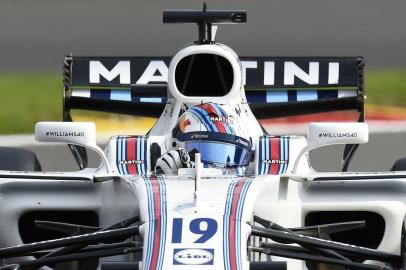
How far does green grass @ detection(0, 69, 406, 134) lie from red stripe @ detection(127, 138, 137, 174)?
15.9 ft

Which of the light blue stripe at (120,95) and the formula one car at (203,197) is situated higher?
the light blue stripe at (120,95)

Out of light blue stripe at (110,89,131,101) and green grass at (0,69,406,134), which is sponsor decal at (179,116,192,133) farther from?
green grass at (0,69,406,134)

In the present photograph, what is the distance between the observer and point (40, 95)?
45.5ft

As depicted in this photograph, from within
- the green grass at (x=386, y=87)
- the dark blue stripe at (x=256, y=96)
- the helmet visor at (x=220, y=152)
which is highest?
the green grass at (x=386, y=87)

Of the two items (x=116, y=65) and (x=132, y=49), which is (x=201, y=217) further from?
(x=132, y=49)

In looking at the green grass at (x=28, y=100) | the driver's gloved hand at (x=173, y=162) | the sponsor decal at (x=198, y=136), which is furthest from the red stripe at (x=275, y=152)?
the green grass at (x=28, y=100)

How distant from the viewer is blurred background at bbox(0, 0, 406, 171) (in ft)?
48.4

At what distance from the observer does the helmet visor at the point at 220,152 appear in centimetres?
783

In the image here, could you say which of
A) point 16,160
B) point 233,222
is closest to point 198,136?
point 16,160

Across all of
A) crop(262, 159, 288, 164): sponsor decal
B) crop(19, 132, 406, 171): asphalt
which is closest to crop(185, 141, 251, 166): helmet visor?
crop(262, 159, 288, 164): sponsor decal

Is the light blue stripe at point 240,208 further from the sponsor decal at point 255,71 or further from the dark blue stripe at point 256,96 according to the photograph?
the sponsor decal at point 255,71

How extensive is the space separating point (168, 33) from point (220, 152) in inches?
310

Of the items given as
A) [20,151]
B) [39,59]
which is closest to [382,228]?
[20,151]

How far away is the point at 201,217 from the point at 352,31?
9458mm
